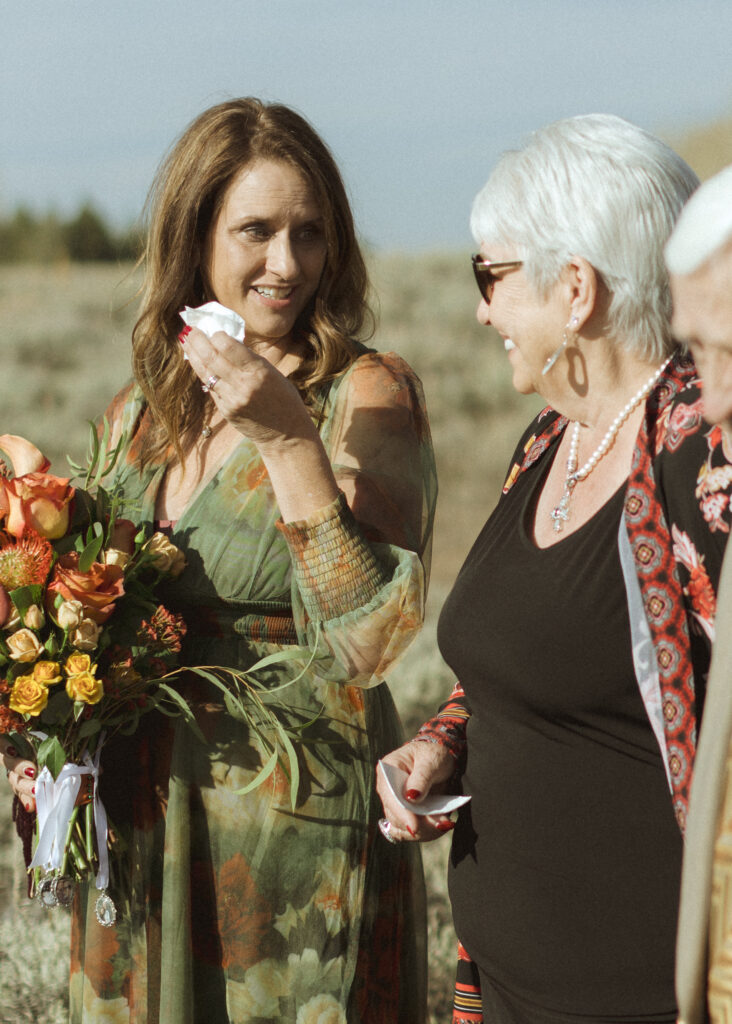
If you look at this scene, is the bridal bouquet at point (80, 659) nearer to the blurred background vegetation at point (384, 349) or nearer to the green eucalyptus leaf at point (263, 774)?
the green eucalyptus leaf at point (263, 774)

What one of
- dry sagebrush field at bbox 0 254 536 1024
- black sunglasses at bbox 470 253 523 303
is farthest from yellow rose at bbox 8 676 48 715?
dry sagebrush field at bbox 0 254 536 1024

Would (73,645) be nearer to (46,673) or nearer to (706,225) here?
(46,673)

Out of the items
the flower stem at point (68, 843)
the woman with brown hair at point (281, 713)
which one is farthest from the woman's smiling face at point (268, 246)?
the flower stem at point (68, 843)

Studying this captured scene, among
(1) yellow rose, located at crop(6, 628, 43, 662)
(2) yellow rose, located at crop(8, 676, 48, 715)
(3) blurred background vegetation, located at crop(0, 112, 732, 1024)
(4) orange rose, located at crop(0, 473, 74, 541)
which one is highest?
(4) orange rose, located at crop(0, 473, 74, 541)

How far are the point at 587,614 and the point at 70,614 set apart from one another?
1073mm

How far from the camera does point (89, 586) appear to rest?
238 cm

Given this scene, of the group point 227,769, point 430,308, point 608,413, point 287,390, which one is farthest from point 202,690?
point 430,308

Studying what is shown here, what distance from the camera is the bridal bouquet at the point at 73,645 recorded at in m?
2.39

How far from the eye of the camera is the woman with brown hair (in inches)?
104

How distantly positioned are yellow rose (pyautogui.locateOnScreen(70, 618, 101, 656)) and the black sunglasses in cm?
104

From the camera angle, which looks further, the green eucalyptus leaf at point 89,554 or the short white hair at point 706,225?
the green eucalyptus leaf at point 89,554

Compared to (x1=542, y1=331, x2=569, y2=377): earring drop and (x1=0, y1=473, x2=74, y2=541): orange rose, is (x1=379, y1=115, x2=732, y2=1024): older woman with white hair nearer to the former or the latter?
(x1=542, y1=331, x2=569, y2=377): earring drop

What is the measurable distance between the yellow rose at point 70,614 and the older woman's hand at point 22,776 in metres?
0.43

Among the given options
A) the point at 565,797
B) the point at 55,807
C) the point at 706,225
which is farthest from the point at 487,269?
the point at 55,807
